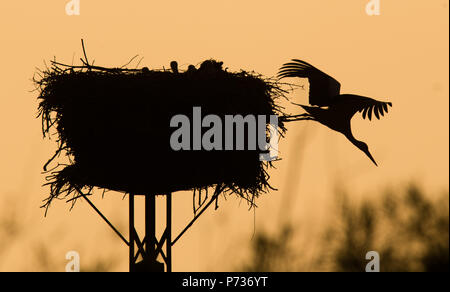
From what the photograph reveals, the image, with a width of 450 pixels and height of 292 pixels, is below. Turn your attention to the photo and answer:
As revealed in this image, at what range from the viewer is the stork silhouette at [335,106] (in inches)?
176

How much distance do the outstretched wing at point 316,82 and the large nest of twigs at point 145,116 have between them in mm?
275

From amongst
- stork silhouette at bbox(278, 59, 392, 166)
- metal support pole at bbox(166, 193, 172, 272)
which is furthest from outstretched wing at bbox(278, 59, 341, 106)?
metal support pole at bbox(166, 193, 172, 272)

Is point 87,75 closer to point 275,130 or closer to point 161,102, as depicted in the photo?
point 161,102

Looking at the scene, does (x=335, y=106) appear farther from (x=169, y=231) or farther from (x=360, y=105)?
(x=169, y=231)

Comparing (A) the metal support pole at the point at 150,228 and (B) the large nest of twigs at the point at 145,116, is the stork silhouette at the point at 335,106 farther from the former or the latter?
(A) the metal support pole at the point at 150,228

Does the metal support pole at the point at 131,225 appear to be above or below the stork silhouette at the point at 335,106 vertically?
below

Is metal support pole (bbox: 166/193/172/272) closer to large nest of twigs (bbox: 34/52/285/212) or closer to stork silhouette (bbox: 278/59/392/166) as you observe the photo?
large nest of twigs (bbox: 34/52/285/212)

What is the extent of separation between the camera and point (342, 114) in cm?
449

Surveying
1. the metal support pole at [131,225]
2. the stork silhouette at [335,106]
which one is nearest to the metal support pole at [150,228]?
the metal support pole at [131,225]

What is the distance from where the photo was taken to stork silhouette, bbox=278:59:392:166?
14.7 feet

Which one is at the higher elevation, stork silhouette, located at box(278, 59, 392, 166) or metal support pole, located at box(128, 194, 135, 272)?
stork silhouette, located at box(278, 59, 392, 166)

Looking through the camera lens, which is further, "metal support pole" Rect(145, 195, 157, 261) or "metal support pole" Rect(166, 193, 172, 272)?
"metal support pole" Rect(145, 195, 157, 261)

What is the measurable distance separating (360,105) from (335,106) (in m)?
0.13
